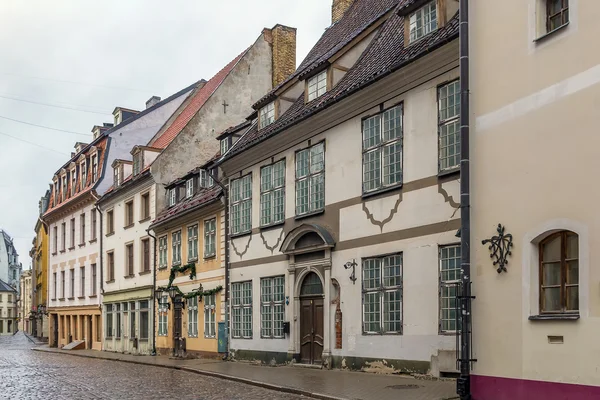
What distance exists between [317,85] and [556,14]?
10.8 m

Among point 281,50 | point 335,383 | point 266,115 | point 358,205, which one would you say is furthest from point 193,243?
point 335,383

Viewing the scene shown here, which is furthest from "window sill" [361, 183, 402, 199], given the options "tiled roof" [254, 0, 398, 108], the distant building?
the distant building

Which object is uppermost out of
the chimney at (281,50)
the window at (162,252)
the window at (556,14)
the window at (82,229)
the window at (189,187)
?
the chimney at (281,50)

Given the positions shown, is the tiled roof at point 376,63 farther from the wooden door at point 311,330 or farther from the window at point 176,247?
the window at point 176,247

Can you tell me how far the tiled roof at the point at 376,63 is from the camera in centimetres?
1642

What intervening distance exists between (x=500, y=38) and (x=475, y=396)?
591 cm

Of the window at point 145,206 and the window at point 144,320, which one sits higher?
the window at point 145,206

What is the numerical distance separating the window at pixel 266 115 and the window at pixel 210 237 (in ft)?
14.5

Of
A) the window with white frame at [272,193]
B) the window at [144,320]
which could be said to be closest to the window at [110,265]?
the window at [144,320]

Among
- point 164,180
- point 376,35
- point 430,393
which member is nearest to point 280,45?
point 164,180

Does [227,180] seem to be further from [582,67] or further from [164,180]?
[582,67]

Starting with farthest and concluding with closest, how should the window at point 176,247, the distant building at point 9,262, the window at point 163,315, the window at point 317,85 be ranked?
the distant building at point 9,262 → the window at point 163,315 → the window at point 176,247 → the window at point 317,85

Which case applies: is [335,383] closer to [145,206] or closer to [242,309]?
[242,309]

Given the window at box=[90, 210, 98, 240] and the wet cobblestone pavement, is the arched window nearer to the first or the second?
the wet cobblestone pavement
